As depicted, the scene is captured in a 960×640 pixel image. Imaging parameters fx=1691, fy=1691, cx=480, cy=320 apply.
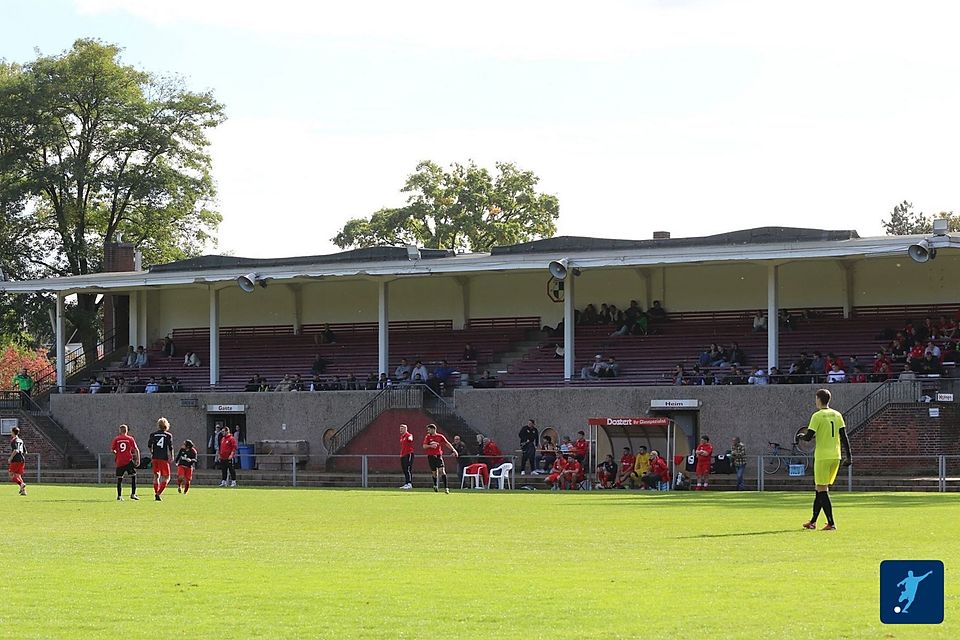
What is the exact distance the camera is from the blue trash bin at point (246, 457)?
160ft

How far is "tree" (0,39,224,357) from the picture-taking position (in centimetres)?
6712

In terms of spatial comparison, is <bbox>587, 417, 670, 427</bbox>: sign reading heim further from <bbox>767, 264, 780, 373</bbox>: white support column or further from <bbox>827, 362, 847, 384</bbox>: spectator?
<bbox>767, 264, 780, 373</bbox>: white support column

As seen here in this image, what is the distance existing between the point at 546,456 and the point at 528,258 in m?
8.42

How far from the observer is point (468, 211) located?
84688 millimetres

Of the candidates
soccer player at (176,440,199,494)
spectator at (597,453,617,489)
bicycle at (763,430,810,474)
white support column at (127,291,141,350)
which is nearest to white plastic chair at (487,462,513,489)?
spectator at (597,453,617,489)

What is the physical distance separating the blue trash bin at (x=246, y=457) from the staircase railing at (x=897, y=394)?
17.1m

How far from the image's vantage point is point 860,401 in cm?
4144

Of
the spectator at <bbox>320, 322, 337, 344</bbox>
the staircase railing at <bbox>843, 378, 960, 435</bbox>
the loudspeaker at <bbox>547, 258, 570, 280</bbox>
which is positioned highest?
the loudspeaker at <bbox>547, 258, 570, 280</bbox>

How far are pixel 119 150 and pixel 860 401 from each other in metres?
37.7

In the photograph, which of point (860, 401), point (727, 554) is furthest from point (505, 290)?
point (727, 554)

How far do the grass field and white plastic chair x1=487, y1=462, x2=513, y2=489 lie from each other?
13.5 metres

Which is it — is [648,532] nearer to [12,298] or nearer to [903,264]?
[903,264]

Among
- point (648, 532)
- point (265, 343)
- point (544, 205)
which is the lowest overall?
point (648, 532)

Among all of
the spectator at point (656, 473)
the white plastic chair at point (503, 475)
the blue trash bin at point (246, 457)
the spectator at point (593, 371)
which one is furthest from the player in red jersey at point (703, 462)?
the blue trash bin at point (246, 457)
